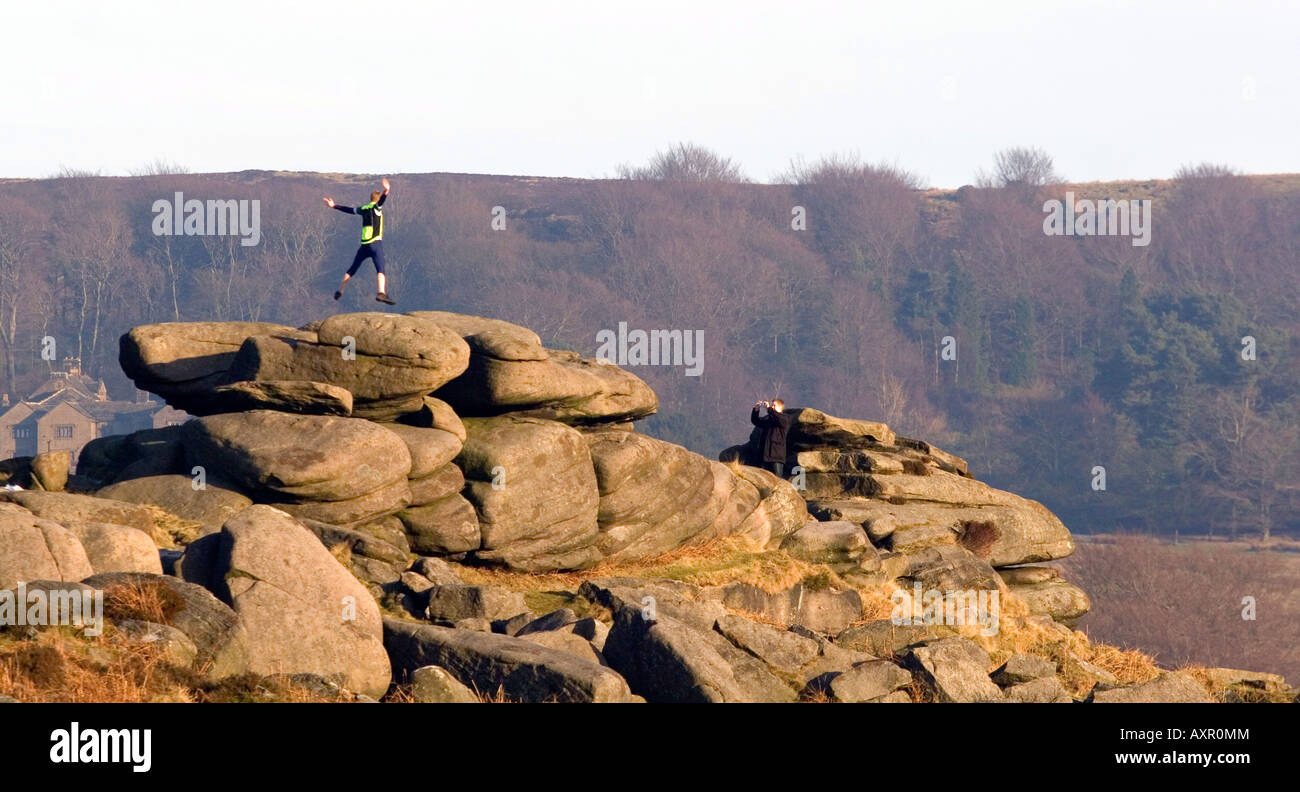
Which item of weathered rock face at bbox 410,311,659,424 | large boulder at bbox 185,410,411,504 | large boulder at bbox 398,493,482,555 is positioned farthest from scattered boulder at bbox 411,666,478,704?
weathered rock face at bbox 410,311,659,424

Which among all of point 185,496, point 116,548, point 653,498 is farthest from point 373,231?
point 116,548

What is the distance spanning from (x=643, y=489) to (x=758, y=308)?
15480 cm

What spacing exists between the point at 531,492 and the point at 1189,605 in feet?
263

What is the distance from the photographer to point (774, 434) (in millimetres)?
37562

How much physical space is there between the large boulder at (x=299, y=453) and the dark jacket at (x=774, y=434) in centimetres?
1196

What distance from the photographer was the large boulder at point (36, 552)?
62.7 feet

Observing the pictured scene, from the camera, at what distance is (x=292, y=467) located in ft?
A: 86.7

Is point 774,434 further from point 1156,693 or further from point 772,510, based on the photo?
point 1156,693

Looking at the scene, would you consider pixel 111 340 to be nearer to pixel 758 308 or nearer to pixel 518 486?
pixel 758 308

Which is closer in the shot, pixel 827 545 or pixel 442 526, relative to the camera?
pixel 442 526

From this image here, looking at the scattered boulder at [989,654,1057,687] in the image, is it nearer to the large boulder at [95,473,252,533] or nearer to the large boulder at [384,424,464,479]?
the large boulder at [384,424,464,479]

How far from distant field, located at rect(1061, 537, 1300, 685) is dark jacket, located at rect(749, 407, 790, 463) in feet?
203

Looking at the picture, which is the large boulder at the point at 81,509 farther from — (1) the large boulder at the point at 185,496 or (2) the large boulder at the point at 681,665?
(2) the large boulder at the point at 681,665
